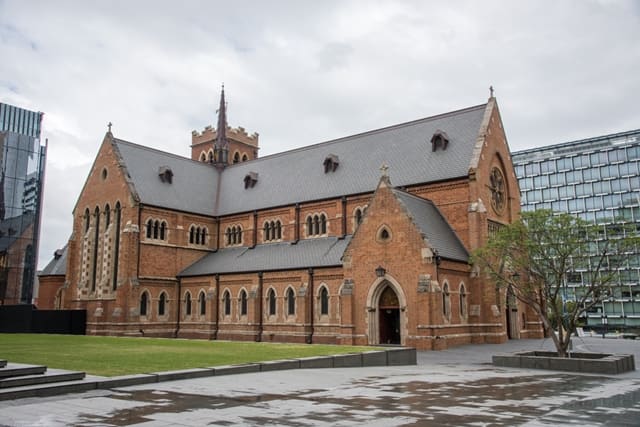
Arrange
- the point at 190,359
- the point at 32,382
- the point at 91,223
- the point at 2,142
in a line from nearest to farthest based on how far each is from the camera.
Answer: the point at 32,382, the point at 190,359, the point at 91,223, the point at 2,142

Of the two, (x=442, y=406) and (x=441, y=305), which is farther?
(x=441, y=305)

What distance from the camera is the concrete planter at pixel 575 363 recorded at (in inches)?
845

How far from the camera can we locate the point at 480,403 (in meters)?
13.2

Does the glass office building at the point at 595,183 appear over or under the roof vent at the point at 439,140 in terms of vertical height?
over

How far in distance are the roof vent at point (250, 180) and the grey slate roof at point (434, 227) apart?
2044 centimetres

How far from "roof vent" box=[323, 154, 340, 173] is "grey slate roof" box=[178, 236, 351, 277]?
6320 mm

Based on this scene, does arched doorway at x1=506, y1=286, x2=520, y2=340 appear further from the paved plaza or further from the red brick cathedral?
the paved plaza

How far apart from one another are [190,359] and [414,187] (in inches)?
946

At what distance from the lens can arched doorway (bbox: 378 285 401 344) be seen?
3606cm

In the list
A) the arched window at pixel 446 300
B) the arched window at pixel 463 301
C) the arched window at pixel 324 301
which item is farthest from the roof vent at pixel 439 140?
the arched window at pixel 324 301

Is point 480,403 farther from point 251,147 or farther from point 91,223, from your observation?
point 251,147

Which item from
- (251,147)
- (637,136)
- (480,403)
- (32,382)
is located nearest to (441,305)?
(480,403)

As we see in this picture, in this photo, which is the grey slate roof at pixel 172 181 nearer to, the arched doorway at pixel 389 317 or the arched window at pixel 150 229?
the arched window at pixel 150 229

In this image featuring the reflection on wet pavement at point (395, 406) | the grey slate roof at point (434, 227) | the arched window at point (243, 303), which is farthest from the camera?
the arched window at point (243, 303)
